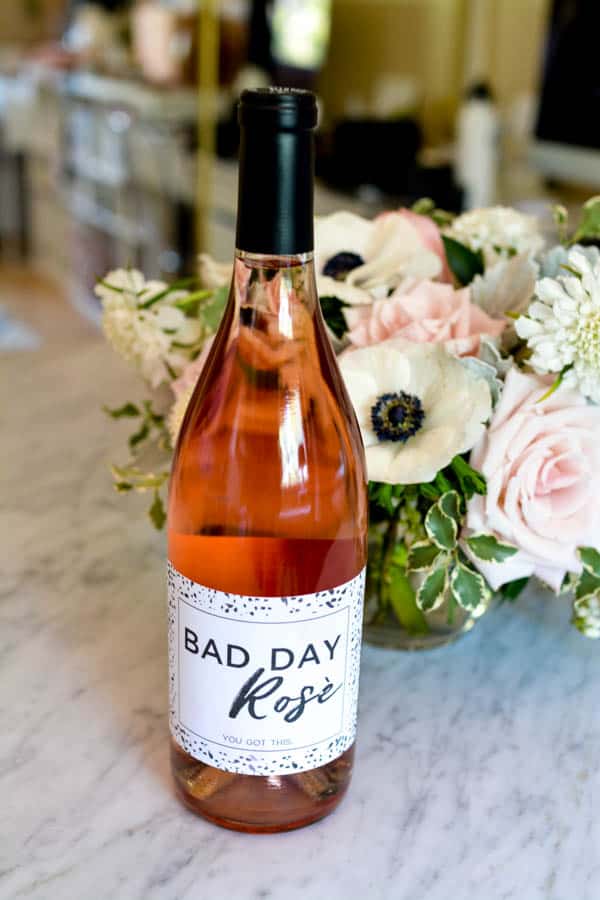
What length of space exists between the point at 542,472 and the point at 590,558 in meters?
0.05

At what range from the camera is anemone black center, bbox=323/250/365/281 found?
1.81 feet

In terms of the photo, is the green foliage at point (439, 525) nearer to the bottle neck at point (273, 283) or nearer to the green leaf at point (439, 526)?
the green leaf at point (439, 526)

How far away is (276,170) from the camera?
36 centimetres

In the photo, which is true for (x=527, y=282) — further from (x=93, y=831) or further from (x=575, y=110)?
(x=575, y=110)

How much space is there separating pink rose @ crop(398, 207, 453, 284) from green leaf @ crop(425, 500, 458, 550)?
0.16 meters

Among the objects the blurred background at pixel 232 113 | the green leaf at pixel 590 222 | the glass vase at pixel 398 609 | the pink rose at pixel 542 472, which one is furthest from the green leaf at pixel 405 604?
the blurred background at pixel 232 113

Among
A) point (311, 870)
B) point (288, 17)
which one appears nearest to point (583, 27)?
point (288, 17)

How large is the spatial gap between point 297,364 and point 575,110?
1471 mm

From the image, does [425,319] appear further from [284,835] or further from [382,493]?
[284,835]

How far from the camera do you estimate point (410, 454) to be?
46 cm

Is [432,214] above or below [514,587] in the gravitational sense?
above

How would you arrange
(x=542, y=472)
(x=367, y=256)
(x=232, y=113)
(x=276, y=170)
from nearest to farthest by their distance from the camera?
1. (x=276, y=170)
2. (x=542, y=472)
3. (x=367, y=256)
4. (x=232, y=113)

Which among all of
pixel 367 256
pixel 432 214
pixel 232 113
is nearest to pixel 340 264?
pixel 367 256

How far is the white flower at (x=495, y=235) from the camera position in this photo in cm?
58
